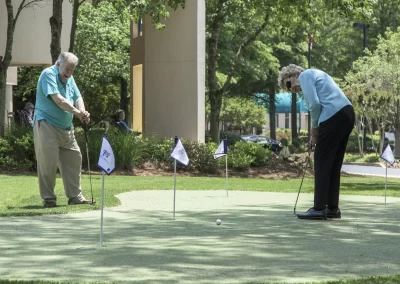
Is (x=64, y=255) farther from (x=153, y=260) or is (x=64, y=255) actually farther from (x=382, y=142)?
(x=382, y=142)

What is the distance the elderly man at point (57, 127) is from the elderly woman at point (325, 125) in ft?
10.4

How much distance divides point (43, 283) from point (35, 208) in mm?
6110

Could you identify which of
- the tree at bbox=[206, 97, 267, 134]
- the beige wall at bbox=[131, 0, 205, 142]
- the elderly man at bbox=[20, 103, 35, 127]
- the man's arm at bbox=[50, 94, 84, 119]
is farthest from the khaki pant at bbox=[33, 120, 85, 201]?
the tree at bbox=[206, 97, 267, 134]

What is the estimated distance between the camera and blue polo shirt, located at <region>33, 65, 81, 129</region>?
1200cm

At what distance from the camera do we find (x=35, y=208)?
12156 mm

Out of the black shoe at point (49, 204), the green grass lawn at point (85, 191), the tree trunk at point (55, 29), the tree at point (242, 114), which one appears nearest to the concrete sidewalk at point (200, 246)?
the green grass lawn at point (85, 191)

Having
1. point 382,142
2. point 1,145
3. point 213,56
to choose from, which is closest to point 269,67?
point 382,142

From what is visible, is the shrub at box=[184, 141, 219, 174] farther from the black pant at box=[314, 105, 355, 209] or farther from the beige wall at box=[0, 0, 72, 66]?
the black pant at box=[314, 105, 355, 209]

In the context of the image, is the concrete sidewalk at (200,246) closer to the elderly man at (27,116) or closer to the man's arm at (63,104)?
the man's arm at (63,104)

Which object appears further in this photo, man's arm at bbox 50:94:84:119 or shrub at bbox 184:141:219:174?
shrub at bbox 184:141:219:174

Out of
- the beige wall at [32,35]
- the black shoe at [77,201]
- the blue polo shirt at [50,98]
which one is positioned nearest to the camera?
the blue polo shirt at [50,98]

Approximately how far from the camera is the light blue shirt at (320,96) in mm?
10469

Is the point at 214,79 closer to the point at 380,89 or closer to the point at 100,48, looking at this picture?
the point at 100,48

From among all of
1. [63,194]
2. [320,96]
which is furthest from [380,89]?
[320,96]
